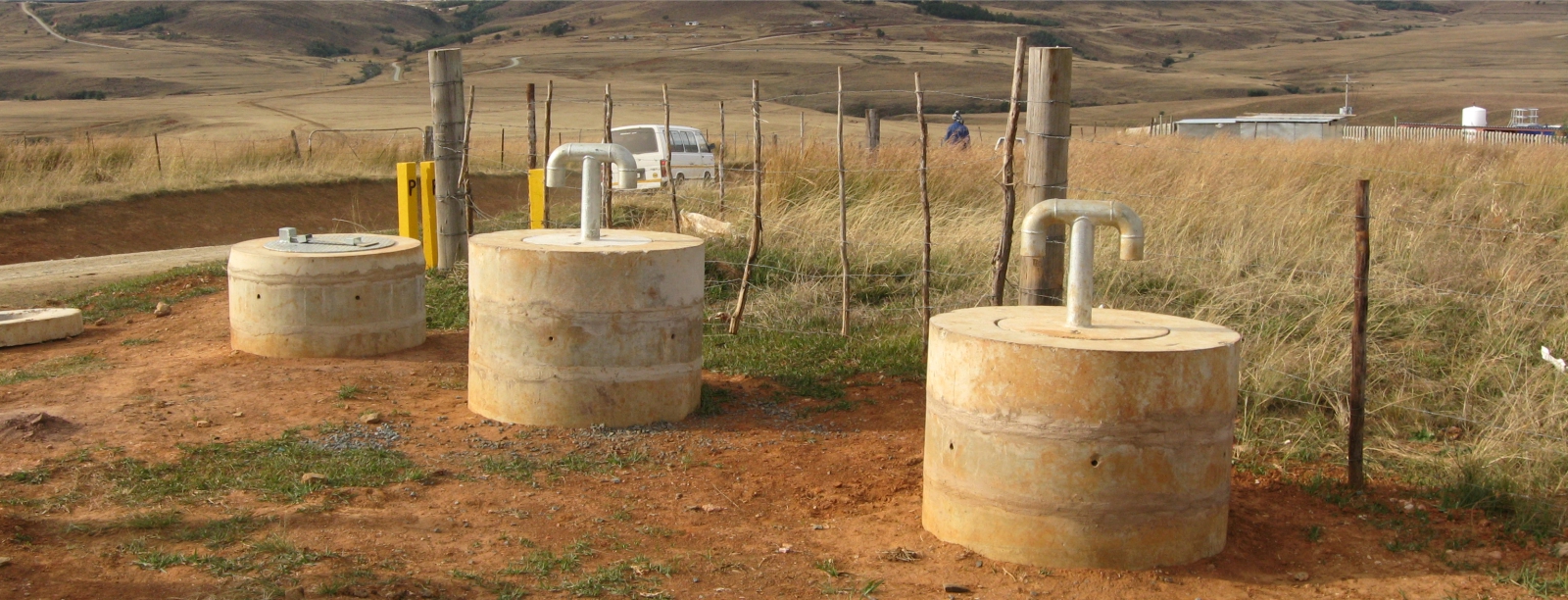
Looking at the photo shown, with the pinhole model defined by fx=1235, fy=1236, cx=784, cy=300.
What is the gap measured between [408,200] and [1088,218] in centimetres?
773

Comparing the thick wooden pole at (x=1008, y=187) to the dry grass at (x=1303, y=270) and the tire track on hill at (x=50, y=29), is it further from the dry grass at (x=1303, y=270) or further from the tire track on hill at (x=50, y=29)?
the tire track on hill at (x=50, y=29)

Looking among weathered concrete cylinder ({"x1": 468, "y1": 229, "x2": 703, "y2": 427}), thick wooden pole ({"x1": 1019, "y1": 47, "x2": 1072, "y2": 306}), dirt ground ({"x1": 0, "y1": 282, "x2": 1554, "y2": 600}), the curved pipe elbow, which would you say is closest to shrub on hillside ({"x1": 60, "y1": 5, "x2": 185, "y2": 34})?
dirt ground ({"x1": 0, "y1": 282, "x2": 1554, "y2": 600})

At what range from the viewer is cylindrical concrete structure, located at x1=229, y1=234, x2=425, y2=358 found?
309 inches

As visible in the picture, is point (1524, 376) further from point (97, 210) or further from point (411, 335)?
point (97, 210)

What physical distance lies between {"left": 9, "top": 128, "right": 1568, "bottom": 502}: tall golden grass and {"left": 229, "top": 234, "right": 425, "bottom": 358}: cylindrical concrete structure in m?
2.49

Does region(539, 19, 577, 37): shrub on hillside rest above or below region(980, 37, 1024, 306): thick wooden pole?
above

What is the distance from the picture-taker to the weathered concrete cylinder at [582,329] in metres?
6.22

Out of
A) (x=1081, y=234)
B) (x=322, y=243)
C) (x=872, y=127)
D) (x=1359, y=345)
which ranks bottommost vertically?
(x=1359, y=345)

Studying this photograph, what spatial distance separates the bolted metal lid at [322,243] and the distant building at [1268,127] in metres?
16.8

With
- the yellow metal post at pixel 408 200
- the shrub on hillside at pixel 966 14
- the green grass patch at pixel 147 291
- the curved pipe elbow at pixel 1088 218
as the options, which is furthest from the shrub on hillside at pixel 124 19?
the curved pipe elbow at pixel 1088 218

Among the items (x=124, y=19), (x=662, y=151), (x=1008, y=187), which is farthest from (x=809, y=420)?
(x=124, y=19)

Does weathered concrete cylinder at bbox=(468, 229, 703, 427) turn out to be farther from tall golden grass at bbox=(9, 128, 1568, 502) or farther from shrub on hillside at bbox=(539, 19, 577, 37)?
shrub on hillside at bbox=(539, 19, 577, 37)

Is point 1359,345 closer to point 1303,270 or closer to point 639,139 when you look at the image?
point 1303,270

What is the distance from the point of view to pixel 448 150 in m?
10.9
